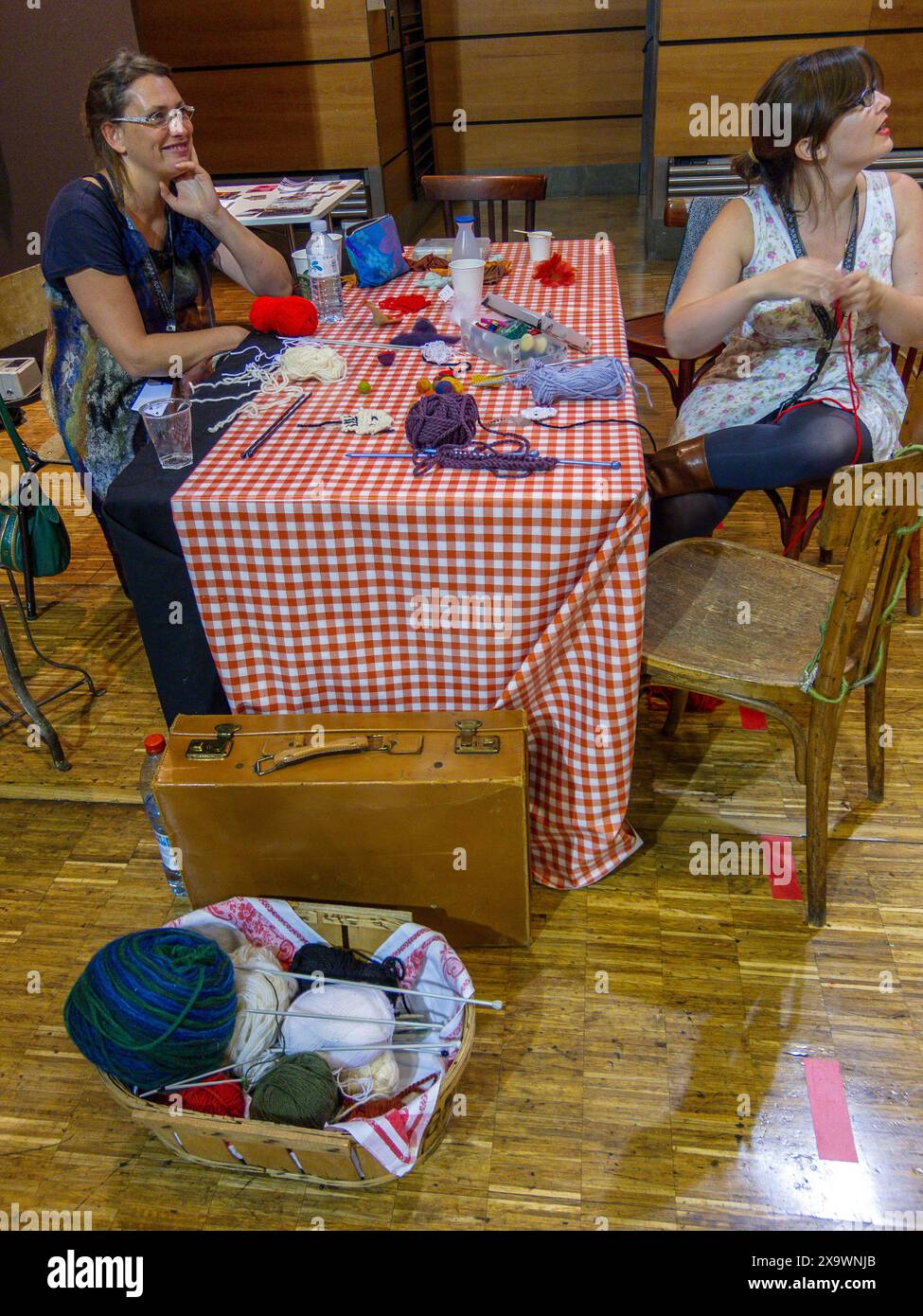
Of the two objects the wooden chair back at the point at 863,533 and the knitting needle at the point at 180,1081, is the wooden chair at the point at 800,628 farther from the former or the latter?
the knitting needle at the point at 180,1081

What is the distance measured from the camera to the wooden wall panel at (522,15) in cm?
613

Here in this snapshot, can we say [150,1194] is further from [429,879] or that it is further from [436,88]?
[436,88]

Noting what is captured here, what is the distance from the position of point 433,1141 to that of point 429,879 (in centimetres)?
39

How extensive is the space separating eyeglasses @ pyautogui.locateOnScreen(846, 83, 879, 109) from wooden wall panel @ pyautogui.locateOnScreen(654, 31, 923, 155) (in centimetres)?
349

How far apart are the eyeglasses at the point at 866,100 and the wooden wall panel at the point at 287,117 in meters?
3.99

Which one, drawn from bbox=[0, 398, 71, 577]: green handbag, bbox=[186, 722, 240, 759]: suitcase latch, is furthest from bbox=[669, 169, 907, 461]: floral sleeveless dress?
bbox=[0, 398, 71, 577]: green handbag

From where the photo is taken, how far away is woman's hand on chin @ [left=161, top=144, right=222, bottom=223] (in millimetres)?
2117

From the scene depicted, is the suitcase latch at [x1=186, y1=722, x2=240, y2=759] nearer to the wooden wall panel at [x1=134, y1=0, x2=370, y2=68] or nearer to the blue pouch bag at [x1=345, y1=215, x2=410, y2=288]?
the blue pouch bag at [x1=345, y1=215, x2=410, y2=288]

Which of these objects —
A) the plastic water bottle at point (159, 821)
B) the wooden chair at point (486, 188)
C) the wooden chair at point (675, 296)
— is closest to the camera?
the plastic water bottle at point (159, 821)

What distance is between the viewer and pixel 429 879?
1575mm

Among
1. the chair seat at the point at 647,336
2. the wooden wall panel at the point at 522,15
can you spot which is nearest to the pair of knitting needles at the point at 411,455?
the chair seat at the point at 647,336

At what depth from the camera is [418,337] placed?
82.3 inches

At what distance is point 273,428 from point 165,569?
0.32m

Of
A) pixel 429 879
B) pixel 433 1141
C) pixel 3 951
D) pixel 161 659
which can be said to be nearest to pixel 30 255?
pixel 161 659
